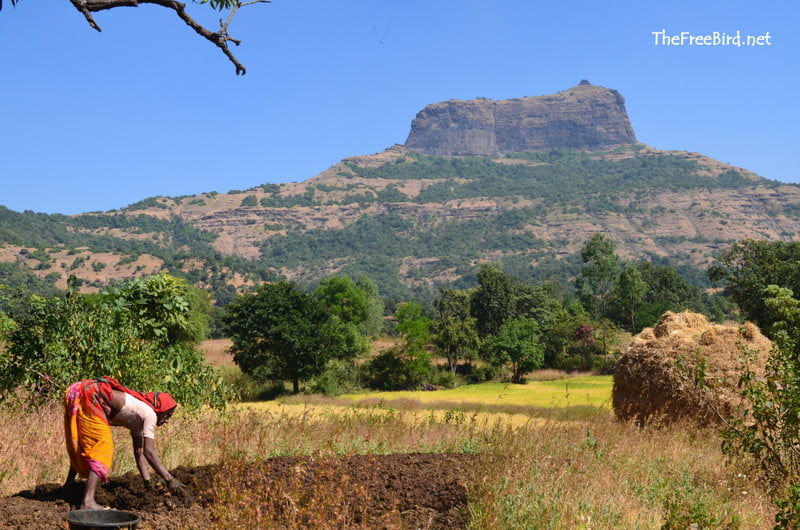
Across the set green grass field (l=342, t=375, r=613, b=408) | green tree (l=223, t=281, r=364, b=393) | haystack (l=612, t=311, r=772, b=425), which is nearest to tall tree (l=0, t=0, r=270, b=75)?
haystack (l=612, t=311, r=772, b=425)

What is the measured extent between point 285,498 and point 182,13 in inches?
175

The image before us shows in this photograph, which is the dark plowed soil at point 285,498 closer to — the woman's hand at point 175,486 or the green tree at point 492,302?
the woman's hand at point 175,486

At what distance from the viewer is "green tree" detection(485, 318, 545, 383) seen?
57.1 meters

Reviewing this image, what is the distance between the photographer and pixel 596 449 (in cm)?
978

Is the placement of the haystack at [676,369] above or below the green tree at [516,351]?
above

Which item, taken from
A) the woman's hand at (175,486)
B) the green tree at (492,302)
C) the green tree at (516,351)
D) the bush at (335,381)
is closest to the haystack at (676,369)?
the woman's hand at (175,486)

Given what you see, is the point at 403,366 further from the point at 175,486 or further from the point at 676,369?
the point at 175,486

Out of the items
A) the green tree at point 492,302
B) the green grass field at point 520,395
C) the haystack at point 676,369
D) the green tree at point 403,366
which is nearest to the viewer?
the haystack at point 676,369

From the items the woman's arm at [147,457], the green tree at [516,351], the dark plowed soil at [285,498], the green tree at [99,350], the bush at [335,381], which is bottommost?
the bush at [335,381]

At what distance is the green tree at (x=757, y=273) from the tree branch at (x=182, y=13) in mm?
44560

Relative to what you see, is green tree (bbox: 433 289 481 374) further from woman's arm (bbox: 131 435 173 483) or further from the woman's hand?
woman's arm (bbox: 131 435 173 483)

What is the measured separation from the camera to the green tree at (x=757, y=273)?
47500 mm

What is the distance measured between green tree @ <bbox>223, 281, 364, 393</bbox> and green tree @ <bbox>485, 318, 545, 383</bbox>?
15228mm

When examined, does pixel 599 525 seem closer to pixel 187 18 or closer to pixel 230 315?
Result: pixel 187 18
